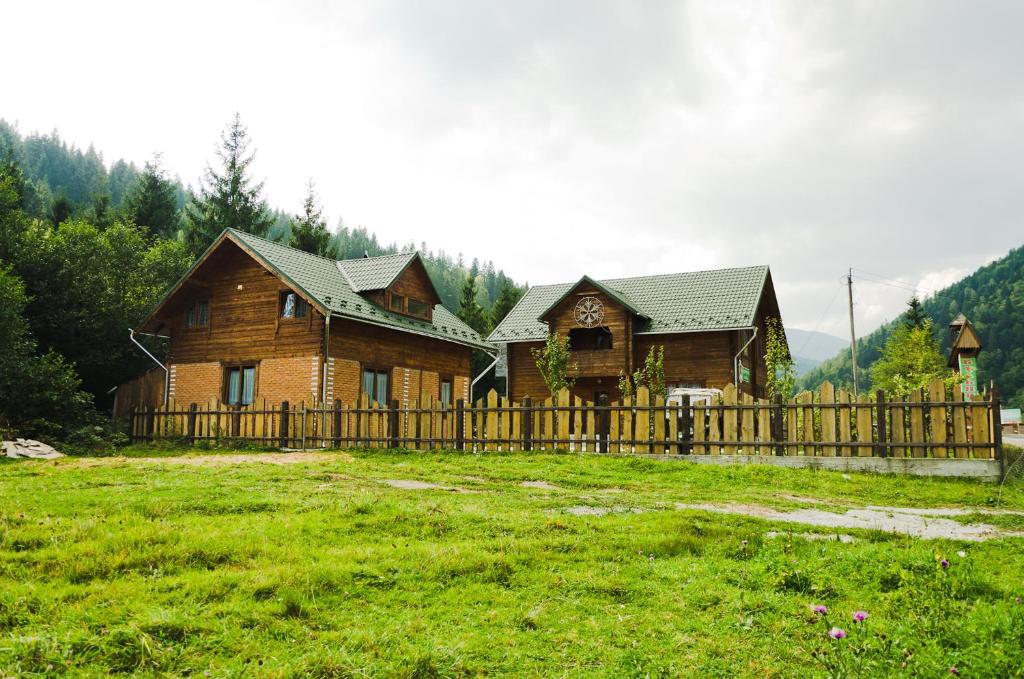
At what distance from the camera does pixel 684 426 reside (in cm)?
1487

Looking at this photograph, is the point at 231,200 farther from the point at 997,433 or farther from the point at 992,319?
the point at 992,319

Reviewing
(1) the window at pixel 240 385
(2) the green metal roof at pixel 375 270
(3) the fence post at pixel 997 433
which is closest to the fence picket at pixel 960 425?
(3) the fence post at pixel 997 433

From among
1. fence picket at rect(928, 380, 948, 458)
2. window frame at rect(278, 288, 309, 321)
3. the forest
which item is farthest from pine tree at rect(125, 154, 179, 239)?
fence picket at rect(928, 380, 948, 458)

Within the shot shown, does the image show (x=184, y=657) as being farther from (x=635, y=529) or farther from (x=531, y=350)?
(x=531, y=350)

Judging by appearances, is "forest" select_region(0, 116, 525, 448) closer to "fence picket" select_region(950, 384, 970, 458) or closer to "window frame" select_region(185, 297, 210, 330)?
"window frame" select_region(185, 297, 210, 330)

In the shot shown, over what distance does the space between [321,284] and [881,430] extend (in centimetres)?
1978

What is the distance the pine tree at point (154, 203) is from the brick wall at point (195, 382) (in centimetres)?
3513

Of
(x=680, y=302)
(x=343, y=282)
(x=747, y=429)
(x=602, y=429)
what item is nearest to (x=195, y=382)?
(x=343, y=282)

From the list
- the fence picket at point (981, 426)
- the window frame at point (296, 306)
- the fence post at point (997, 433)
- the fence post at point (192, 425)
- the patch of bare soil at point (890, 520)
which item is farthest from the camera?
the window frame at point (296, 306)

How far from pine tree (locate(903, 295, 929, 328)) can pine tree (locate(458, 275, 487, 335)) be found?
1650 inches

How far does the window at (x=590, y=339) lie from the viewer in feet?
113

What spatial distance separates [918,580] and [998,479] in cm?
912

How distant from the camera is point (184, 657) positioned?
3.61 metres

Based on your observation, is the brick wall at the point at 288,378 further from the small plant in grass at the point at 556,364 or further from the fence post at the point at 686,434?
the fence post at the point at 686,434
